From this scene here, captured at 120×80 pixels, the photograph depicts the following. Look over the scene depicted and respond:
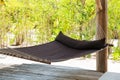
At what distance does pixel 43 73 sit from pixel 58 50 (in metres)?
0.51

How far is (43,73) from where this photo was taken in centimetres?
374

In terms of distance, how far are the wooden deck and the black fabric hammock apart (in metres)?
0.24

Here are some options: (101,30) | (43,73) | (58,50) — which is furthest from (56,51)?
(101,30)

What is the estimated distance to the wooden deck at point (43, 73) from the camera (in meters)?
3.46

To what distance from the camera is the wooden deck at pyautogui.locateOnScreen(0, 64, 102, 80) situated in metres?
3.46

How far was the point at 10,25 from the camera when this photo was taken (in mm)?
7102

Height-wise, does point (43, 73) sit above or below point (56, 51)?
below

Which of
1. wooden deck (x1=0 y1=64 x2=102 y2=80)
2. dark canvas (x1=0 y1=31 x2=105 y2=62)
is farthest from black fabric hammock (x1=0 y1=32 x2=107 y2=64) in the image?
wooden deck (x1=0 y1=64 x2=102 y2=80)

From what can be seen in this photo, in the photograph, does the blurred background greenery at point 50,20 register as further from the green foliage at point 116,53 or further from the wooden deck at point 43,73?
the wooden deck at point 43,73

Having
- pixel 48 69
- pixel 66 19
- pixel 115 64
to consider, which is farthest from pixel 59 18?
pixel 48 69

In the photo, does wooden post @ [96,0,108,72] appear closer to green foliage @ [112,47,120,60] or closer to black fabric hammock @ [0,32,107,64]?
black fabric hammock @ [0,32,107,64]

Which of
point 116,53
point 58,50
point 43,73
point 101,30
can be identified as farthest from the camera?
point 116,53

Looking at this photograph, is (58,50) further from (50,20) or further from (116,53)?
(50,20)

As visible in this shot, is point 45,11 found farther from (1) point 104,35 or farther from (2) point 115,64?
(1) point 104,35
